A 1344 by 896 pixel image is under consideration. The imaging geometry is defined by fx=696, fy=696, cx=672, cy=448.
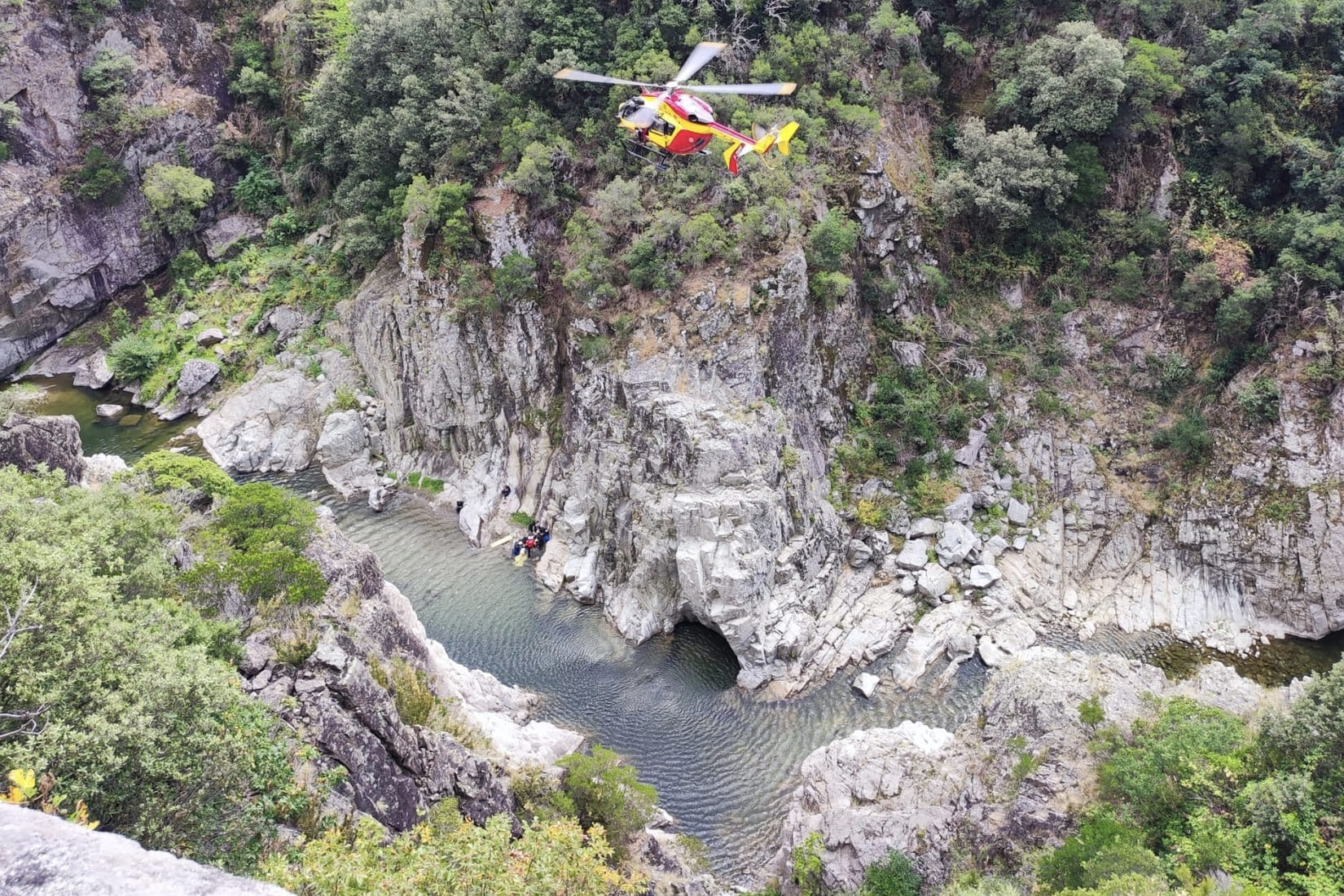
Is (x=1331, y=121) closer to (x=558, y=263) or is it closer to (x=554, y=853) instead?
(x=558, y=263)

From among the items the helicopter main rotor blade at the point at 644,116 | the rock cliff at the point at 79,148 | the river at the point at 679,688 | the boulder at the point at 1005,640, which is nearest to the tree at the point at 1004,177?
the helicopter main rotor blade at the point at 644,116

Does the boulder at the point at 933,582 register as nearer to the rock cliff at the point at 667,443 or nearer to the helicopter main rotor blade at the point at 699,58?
the rock cliff at the point at 667,443

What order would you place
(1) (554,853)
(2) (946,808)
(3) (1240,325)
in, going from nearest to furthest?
(1) (554,853) → (2) (946,808) → (3) (1240,325)

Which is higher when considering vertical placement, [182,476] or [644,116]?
[644,116]

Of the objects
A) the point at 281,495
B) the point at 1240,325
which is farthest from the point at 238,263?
the point at 1240,325

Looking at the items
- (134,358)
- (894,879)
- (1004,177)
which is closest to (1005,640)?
(894,879)

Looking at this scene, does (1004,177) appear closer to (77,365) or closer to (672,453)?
(672,453)

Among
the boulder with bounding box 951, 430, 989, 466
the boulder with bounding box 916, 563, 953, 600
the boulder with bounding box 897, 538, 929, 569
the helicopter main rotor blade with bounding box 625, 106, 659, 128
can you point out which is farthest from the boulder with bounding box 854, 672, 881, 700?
the helicopter main rotor blade with bounding box 625, 106, 659, 128
